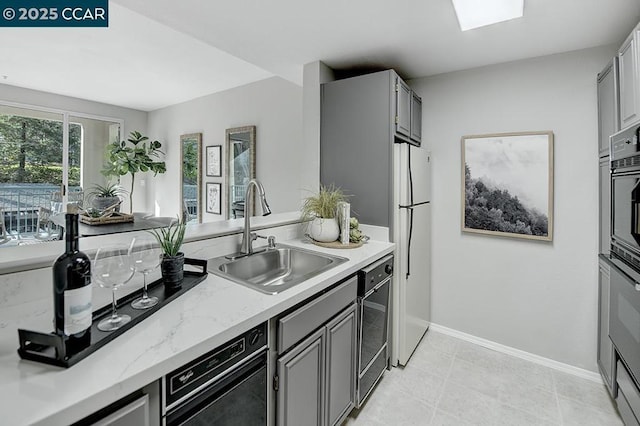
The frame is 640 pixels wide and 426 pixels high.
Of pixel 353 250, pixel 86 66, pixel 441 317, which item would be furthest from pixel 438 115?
pixel 86 66

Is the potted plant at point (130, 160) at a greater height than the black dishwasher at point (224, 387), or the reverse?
the potted plant at point (130, 160)

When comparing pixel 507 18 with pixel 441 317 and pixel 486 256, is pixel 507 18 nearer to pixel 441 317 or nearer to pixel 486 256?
pixel 486 256

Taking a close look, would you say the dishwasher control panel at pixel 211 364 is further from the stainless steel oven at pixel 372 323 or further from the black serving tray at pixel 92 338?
the stainless steel oven at pixel 372 323

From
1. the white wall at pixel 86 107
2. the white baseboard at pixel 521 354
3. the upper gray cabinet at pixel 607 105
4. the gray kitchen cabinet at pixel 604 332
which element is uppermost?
the white wall at pixel 86 107

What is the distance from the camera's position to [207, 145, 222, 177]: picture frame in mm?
4494

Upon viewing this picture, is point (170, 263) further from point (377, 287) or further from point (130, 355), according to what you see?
point (377, 287)

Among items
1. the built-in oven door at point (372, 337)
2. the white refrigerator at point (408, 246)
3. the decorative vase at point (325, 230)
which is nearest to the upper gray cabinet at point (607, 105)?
the white refrigerator at point (408, 246)

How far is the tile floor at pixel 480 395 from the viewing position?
6.04ft

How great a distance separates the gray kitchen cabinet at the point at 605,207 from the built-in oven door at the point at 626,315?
1.13ft

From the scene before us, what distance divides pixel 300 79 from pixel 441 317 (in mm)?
Result: 2678

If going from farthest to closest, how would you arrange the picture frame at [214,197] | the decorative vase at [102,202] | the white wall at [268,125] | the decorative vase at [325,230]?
1. the picture frame at [214,197]
2. the white wall at [268,125]
3. the decorative vase at [102,202]
4. the decorative vase at [325,230]

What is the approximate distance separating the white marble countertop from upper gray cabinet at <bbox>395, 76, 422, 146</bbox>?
157 centimetres

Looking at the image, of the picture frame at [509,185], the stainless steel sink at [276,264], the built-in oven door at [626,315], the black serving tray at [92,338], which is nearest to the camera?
the black serving tray at [92,338]

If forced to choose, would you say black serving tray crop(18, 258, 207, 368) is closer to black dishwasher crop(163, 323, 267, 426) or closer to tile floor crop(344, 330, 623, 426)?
black dishwasher crop(163, 323, 267, 426)
